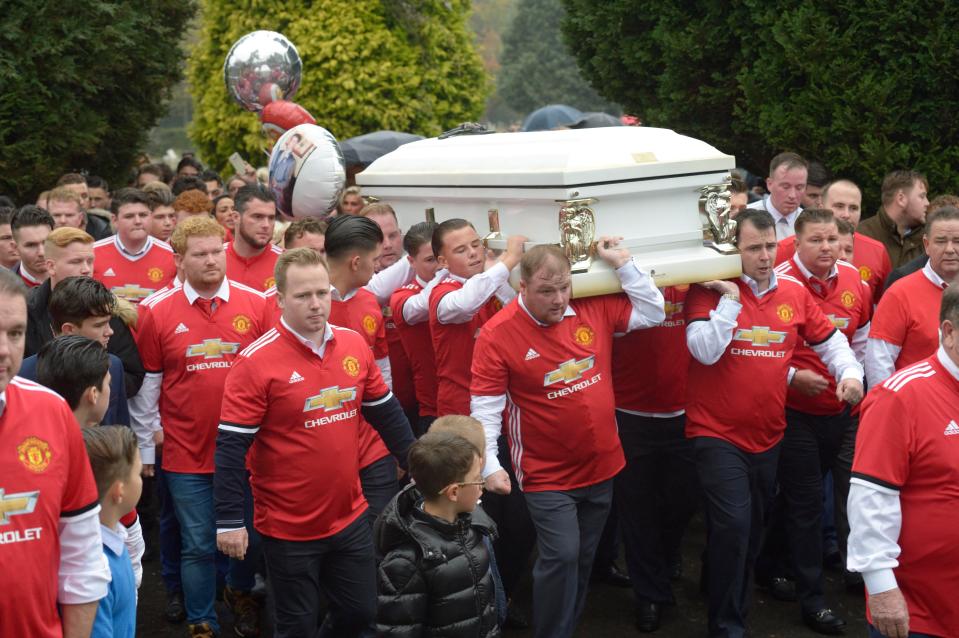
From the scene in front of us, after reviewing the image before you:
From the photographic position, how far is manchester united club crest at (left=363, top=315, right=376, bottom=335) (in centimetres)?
596

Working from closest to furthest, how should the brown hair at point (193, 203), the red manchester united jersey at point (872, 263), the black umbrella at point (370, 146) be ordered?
the red manchester united jersey at point (872, 263) → the brown hair at point (193, 203) → the black umbrella at point (370, 146)

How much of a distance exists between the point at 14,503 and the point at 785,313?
382cm

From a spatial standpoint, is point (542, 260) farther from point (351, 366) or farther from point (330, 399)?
point (330, 399)

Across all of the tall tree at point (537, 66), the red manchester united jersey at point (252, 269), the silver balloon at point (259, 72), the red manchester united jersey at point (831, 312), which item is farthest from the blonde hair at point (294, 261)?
the tall tree at point (537, 66)

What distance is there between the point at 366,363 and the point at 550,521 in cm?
112

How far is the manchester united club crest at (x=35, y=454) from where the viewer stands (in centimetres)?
316

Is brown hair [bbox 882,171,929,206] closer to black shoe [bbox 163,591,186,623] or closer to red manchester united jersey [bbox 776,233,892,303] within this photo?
red manchester united jersey [bbox 776,233,892,303]

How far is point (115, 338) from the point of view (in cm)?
565

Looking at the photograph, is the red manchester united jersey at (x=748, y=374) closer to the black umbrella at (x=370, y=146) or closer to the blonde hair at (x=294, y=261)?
the blonde hair at (x=294, y=261)

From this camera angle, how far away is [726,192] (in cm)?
557

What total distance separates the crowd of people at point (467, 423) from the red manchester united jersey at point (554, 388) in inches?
0.5

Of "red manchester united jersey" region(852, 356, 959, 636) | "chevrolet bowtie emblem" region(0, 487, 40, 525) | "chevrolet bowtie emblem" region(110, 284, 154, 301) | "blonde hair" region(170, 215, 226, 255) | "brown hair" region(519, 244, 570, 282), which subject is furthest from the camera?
"chevrolet bowtie emblem" region(110, 284, 154, 301)

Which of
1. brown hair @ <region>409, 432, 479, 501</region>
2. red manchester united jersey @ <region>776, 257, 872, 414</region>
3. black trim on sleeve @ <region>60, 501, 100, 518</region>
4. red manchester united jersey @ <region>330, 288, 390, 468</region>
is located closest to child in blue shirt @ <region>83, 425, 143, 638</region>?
black trim on sleeve @ <region>60, 501, 100, 518</region>

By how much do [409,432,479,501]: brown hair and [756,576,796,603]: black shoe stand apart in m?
2.99
